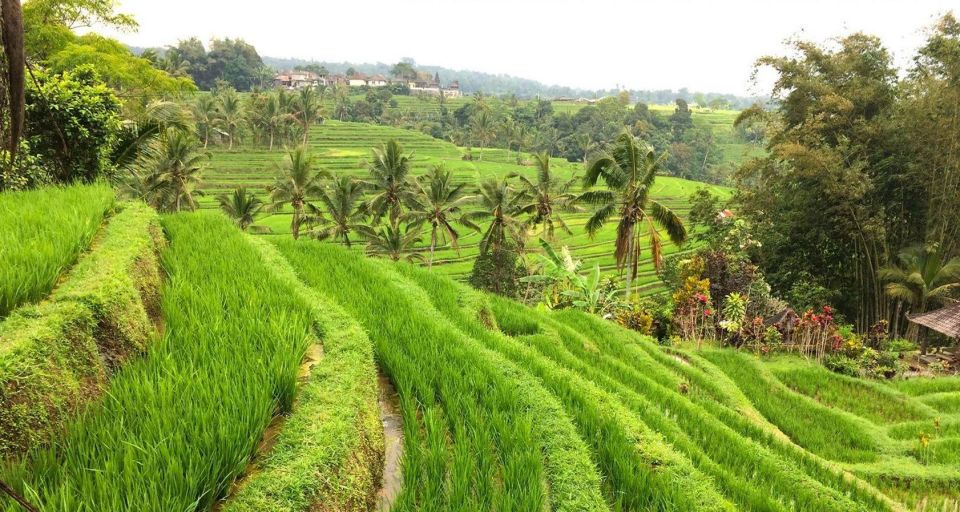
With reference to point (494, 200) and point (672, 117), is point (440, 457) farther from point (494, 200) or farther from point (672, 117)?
point (672, 117)

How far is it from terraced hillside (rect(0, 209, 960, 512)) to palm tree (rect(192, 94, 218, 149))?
50883 millimetres

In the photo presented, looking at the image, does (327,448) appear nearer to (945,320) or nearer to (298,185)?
(945,320)

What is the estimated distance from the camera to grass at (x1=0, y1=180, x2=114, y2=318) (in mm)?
2621

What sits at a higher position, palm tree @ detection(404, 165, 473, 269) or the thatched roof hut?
palm tree @ detection(404, 165, 473, 269)

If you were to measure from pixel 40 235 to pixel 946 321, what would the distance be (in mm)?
15680

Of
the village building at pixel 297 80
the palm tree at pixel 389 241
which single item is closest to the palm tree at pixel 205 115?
the palm tree at pixel 389 241

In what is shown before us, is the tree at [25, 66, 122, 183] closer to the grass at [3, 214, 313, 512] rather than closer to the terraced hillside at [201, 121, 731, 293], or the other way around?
the grass at [3, 214, 313, 512]

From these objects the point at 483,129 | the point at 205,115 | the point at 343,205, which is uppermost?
the point at 483,129

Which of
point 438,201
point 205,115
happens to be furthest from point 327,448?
point 205,115

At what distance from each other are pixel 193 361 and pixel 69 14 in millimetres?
22652

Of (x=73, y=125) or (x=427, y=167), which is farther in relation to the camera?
(x=427, y=167)

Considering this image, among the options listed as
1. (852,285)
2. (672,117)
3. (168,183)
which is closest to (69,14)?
(168,183)

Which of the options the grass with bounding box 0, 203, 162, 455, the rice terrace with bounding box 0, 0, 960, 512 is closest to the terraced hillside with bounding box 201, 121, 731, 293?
the rice terrace with bounding box 0, 0, 960, 512

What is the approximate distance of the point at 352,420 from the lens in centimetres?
249
